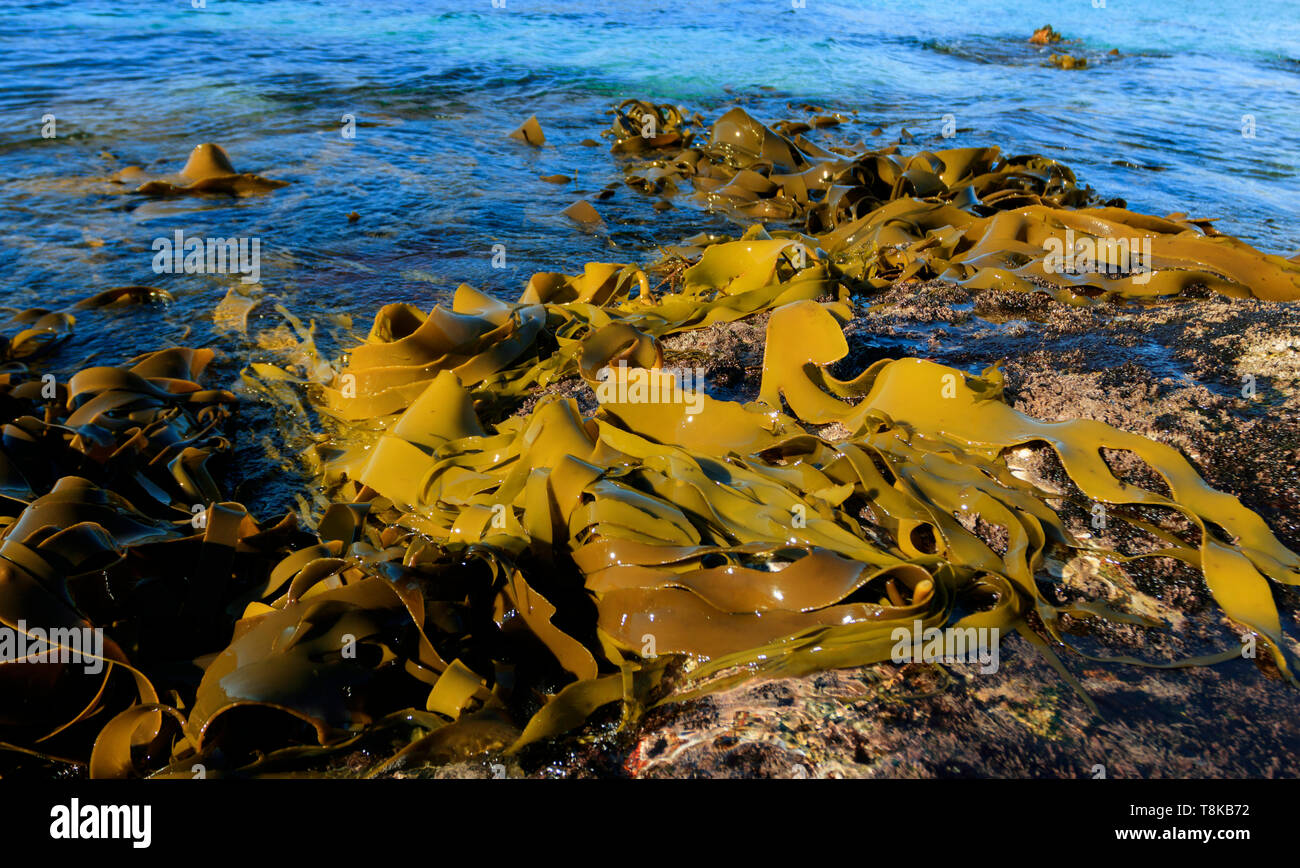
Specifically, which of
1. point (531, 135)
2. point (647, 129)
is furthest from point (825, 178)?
point (531, 135)

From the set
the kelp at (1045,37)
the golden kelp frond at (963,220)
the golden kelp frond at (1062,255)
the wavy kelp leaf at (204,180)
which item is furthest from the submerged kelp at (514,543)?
the kelp at (1045,37)

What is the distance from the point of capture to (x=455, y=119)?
22.1ft

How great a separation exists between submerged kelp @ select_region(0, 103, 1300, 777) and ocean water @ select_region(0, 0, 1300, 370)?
1.06 metres

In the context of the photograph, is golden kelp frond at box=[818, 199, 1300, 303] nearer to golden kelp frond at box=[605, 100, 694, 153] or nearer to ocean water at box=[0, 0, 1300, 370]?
ocean water at box=[0, 0, 1300, 370]

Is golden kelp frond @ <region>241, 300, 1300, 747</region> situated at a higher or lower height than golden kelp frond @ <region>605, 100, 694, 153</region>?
lower

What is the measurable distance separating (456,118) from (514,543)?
6116mm

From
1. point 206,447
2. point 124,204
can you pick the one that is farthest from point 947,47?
point 206,447

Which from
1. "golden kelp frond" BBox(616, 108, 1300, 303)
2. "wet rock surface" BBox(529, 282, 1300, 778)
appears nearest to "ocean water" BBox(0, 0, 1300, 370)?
"golden kelp frond" BBox(616, 108, 1300, 303)

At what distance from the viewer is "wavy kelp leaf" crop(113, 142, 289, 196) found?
4746mm

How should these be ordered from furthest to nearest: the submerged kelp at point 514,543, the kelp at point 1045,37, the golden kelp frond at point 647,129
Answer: the kelp at point 1045,37
the golden kelp frond at point 647,129
the submerged kelp at point 514,543

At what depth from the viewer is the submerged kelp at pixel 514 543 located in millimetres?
1424

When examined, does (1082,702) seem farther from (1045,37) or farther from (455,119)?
(1045,37)

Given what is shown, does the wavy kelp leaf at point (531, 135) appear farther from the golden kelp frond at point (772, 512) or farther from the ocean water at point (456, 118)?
the golden kelp frond at point (772, 512)

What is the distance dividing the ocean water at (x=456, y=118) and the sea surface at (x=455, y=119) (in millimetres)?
28
